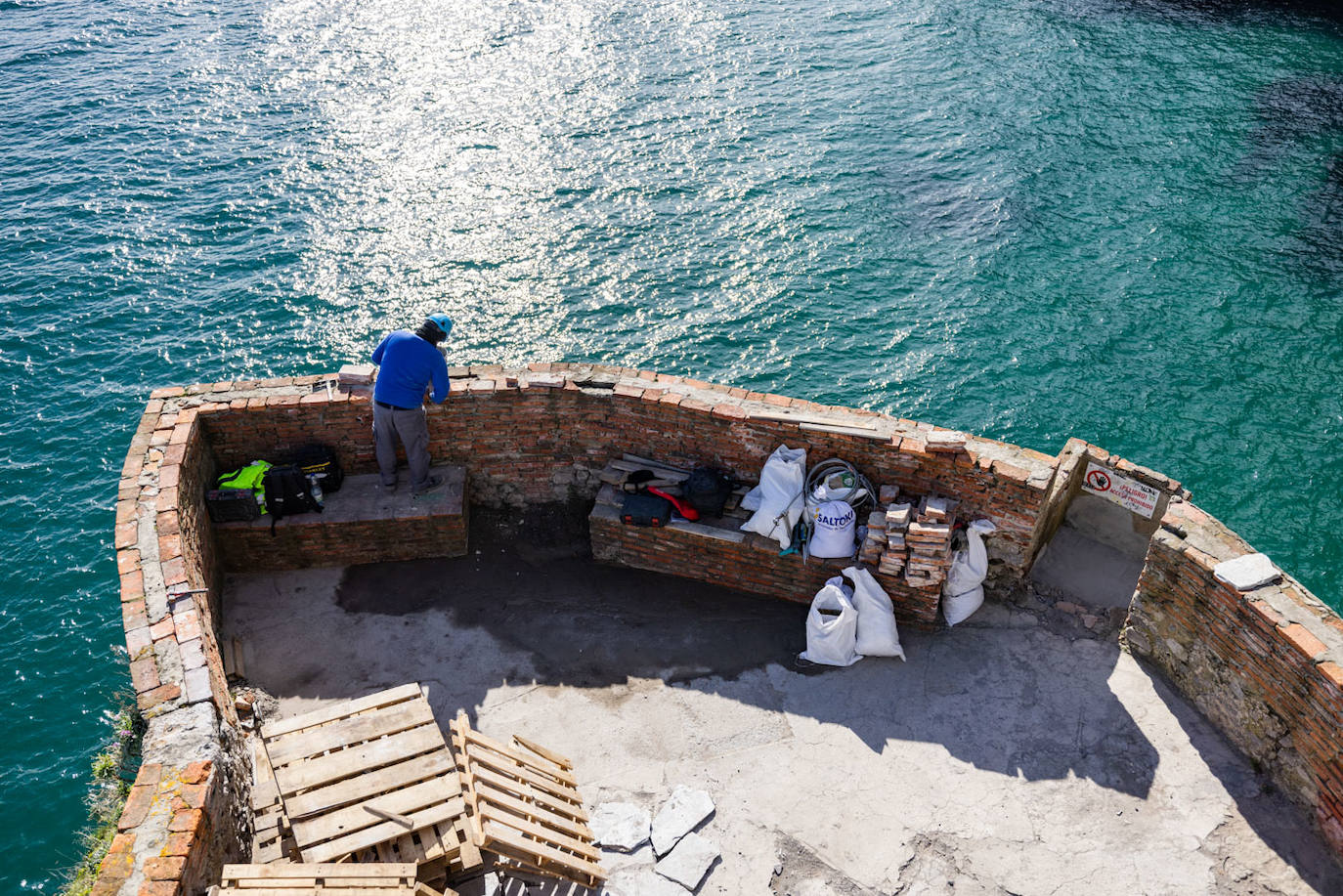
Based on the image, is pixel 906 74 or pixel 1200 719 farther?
pixel 906 74

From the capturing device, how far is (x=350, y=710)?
326 inches

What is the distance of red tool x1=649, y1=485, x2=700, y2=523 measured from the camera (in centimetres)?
1048

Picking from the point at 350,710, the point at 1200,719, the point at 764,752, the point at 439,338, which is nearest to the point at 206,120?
the point at 439,338

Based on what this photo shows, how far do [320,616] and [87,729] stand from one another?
A: 3.38 meters

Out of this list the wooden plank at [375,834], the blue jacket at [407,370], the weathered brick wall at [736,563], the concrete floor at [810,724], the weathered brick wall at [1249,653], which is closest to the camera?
the wooden plank at [375,834]

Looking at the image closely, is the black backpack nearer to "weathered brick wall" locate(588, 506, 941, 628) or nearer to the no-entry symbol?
"weathered brick wall" locate(588, 506, 941, 628)

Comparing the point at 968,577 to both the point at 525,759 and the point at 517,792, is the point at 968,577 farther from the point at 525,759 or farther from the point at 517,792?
the point at 517,792

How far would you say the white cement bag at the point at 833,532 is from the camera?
9883 mm

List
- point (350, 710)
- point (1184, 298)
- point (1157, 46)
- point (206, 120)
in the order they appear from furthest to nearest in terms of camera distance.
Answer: point (1157, 46)
point (206, 120)
point (1184, 298)
point (350, 710)

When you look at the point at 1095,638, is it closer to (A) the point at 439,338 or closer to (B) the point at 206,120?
(A) the point at 439,338

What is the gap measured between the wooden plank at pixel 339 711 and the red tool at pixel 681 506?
3.42 m

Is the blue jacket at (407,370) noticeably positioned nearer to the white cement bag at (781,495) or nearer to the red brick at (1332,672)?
the white cement bag at (781,495)

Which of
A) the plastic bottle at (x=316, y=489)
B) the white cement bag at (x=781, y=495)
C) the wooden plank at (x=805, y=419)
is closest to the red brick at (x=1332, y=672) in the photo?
the wooden plank at (x=805, y=419)

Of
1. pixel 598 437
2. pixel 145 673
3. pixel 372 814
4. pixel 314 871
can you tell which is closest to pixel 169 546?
pixel 145 673
